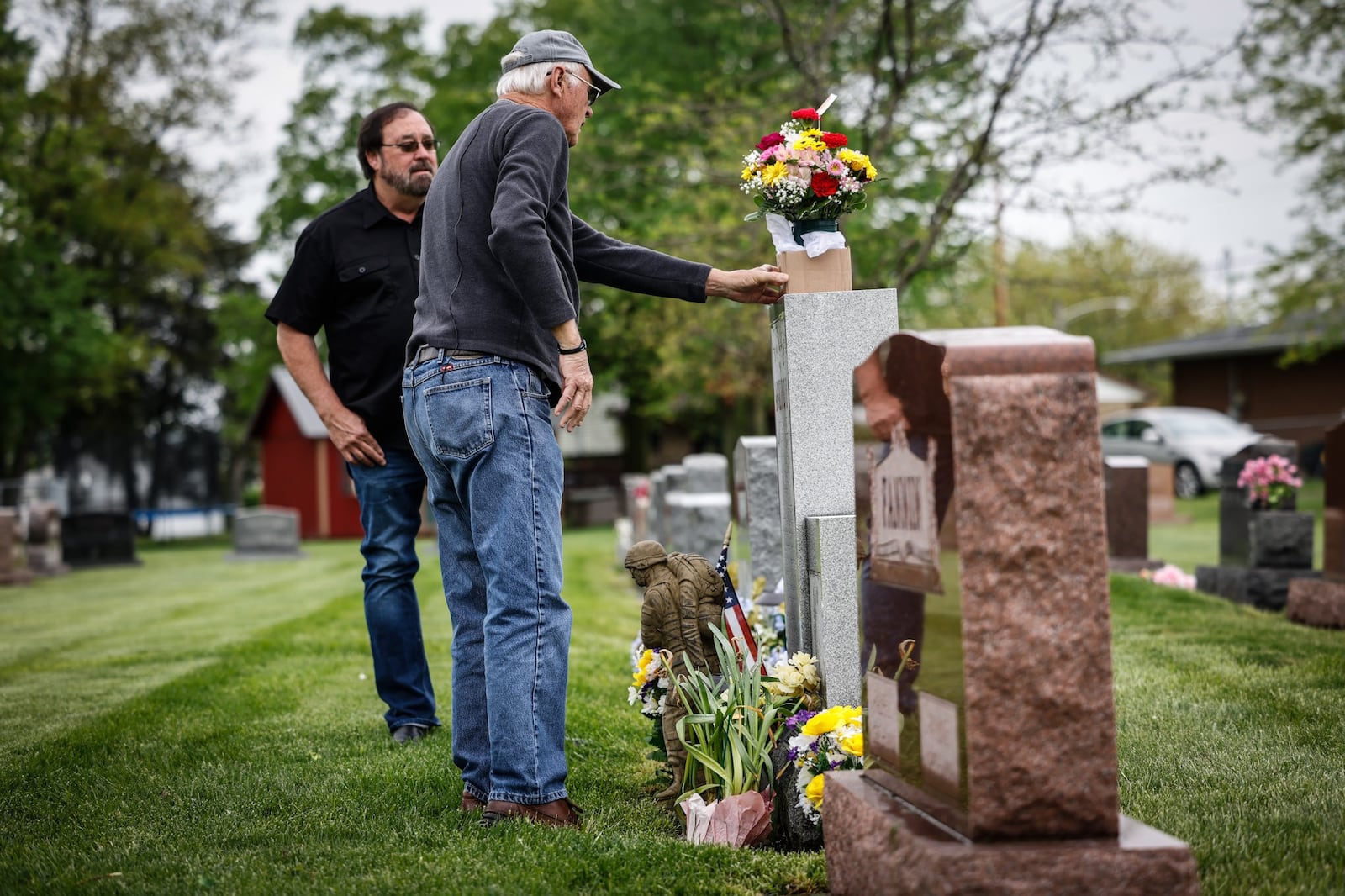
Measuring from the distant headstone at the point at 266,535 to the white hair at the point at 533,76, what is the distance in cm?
1891

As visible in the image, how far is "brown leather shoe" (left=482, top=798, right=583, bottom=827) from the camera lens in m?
3.40

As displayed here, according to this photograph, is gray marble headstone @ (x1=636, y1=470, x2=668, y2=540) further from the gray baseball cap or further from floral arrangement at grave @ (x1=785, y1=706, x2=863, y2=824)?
floral arrangement at grave @ (x1=785, y1=706, x2=863, y2=824)

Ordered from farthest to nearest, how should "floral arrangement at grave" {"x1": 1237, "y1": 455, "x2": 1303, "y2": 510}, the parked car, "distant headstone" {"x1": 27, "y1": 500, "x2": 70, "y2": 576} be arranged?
1. the parked car
2. "distant headstone" {"x1": 27, "y1": 500, "x2": 70, "y2": 576}
3. "floral arrangement at grave" {"x1": 1237, "y1": 455, "x2": 1303, "y2": 510}

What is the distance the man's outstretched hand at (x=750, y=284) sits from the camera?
3.98 m

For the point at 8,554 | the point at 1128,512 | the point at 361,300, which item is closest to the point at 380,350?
the point at 361,300

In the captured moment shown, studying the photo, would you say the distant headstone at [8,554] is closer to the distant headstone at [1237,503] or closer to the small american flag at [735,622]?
the distant headstone at [1237,503]

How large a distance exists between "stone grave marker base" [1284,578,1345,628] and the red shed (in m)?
27.4

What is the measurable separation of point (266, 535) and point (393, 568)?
17736 mm

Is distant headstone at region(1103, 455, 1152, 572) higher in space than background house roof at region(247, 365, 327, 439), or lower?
lower

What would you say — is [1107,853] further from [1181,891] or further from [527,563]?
[527,563]

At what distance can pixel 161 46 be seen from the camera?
29953 millimetres

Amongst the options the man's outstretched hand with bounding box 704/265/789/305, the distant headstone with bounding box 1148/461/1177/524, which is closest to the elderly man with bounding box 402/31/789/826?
the man's outstretched hand with bounding box 704/265/789/305

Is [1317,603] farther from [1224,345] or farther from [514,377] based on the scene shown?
[1224,345]

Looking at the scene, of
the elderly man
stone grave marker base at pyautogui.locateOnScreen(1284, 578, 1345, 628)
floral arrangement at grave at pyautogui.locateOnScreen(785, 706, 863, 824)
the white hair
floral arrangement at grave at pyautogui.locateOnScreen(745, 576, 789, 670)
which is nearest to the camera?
floral arrangement at grave at pyautogui.locateOnScreen(785, 706, 863, 824)
